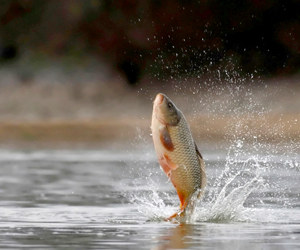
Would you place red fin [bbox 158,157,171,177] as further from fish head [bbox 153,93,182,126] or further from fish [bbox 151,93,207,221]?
fish head [bbox 153,93,182,126]

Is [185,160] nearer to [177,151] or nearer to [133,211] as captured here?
[177,151]

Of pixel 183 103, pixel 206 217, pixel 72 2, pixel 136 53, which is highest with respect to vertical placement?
pixel 72 2

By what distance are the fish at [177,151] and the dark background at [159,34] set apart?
12.3 m

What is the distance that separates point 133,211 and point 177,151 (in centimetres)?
157

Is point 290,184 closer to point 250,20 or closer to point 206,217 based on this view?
point 206,217

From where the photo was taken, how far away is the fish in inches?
341

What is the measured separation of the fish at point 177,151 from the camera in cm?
866

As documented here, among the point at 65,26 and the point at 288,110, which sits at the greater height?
the point at 65,26

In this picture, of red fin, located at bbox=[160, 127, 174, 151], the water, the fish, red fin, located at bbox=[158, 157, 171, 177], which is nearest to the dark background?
the water

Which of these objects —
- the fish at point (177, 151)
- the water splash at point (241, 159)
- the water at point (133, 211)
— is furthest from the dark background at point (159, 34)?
the fish at point (177, 151)

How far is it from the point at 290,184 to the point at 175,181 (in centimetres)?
499

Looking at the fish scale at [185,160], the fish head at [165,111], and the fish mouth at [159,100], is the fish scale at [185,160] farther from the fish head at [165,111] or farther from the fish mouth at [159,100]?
the fish mouth at [159,100]

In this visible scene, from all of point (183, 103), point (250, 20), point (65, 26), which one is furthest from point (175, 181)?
point (65, 26)

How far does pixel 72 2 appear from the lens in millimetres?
26859
